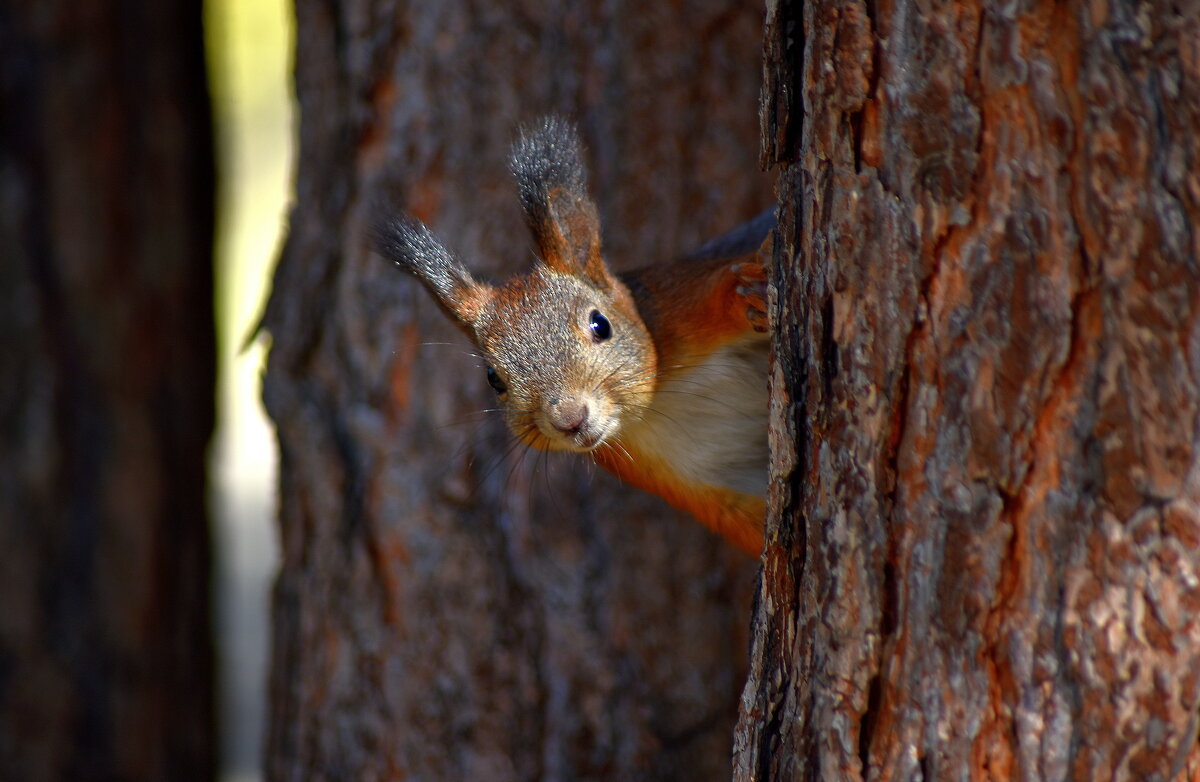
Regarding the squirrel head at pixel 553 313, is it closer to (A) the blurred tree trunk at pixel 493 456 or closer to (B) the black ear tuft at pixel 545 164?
(B) the black ear tuft at pixel 545 164

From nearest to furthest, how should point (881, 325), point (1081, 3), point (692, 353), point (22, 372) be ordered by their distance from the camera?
point (1081, 3) < point (881, 325) < point (692, 353) < point (22, 372)

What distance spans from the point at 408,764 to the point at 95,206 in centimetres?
154

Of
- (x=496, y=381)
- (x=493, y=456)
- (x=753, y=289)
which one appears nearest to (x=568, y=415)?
(x=496, y=381)

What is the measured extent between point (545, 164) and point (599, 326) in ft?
0.90

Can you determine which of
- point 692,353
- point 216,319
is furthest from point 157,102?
point 692,353

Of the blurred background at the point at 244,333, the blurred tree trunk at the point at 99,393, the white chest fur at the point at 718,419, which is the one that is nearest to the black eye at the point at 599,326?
the white chest fur at the point at 718,419

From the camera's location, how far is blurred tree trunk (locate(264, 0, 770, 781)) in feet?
7.92

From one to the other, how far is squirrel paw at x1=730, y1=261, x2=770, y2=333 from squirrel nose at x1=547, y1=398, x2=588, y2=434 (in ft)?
0.99

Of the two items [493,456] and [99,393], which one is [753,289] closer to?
[493,456]

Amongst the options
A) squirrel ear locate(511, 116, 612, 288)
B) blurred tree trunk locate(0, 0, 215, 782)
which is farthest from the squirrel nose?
blurred tree trunk locate(0, 0, 215, 782)

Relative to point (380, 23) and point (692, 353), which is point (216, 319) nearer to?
point (380, 23)

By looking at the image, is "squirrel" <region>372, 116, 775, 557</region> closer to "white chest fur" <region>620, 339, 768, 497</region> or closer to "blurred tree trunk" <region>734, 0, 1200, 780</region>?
"white chest fur" <region>620, 339, 768, 497</region>

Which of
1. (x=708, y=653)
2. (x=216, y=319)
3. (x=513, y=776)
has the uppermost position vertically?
(x=216, y=319)

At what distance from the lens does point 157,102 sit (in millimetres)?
2994
